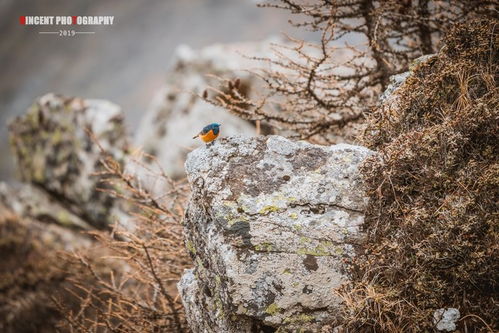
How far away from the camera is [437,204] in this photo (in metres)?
2.29

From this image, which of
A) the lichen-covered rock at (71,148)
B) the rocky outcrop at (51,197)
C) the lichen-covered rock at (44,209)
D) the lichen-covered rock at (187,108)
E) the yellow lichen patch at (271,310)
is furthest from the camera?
the lichen-covered rock at (44,209)

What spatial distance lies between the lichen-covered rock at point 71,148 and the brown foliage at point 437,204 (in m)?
7.70

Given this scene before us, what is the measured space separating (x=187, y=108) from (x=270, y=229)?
8.81 meters

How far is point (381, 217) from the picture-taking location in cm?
238

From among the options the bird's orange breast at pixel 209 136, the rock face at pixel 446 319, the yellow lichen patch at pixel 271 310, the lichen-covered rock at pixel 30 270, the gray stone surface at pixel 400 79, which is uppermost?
the gray stone surface at pixel 400 79

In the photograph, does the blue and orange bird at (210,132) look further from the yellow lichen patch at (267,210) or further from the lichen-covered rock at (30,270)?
the lichen-covered rock at (30,270)

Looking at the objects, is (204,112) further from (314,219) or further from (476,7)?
(314,219)

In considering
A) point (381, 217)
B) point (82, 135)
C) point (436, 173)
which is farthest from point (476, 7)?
point (82, 135)

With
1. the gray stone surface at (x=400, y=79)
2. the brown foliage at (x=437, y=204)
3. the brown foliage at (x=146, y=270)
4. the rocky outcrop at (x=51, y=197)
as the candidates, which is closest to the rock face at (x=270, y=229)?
the brown foliage at (x=437, y=204)

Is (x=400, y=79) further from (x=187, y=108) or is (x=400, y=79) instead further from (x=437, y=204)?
(x=187, y=108)

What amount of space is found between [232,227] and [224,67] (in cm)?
923

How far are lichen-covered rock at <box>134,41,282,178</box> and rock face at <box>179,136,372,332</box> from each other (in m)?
7.09

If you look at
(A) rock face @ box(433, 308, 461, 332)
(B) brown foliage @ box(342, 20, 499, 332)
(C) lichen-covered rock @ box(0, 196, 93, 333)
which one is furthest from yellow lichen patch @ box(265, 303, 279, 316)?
(C) lichen-covered rock @ box(0, 196, 93, 333)

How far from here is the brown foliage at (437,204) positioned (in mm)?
2096
